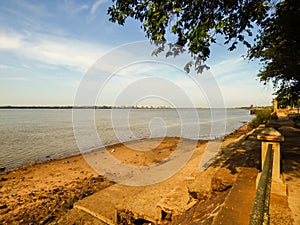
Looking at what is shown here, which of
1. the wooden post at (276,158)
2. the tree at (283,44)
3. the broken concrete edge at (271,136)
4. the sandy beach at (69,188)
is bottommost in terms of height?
the sandy beach at (69,188)

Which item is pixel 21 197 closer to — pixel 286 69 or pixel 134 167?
pixel 134 167

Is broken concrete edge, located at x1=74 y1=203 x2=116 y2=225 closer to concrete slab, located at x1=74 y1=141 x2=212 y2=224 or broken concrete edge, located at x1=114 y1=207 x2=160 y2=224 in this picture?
concrete slab, located at x1=74 y1=141 x2=212 y2=224

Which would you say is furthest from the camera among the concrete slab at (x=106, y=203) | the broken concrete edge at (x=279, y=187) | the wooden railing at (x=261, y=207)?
the concrete slab at (x=106, y=203)

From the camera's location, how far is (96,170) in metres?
Result: 10.4

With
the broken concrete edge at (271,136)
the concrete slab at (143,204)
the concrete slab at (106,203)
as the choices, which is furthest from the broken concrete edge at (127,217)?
the broken concrete edge at (271,136)

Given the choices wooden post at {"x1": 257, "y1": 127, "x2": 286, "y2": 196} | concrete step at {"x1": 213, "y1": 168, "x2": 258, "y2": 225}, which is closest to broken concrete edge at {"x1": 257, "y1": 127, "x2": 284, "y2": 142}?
wooden post at {"x1": 257, "y1": 127, "x2": 286, "y2": 196}

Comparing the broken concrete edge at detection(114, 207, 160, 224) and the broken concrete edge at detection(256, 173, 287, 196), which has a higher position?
the broken concrete edge at detection(256, 173, 287, 196)

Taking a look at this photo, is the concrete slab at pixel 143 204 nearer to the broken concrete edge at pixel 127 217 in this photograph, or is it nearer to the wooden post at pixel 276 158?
the broken concrete edge at pixel 127 217

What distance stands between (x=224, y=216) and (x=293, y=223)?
32.9 inches

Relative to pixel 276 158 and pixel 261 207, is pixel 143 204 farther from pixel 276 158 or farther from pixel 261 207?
pixel 261 207

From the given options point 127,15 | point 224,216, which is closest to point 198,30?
point 127,15

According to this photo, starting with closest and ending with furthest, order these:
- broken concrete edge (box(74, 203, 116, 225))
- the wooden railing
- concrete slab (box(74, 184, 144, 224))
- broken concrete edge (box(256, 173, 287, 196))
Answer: the wooden railing, broken concrete edge (box(256, 173, 287, 196)), broken concrete edge (box(74, 203, 116, 225)), concrete slab (box(74, 184, 144, 224))

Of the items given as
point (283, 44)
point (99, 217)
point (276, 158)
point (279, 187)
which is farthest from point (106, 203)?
point (283, 44)

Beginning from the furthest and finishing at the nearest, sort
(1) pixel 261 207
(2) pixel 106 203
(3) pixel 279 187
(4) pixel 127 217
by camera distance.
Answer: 1. (2) pixel 106 203
2. (4) pixel 127 217
3. (3) pixel 279 187
4. (1) pixel 261 207
